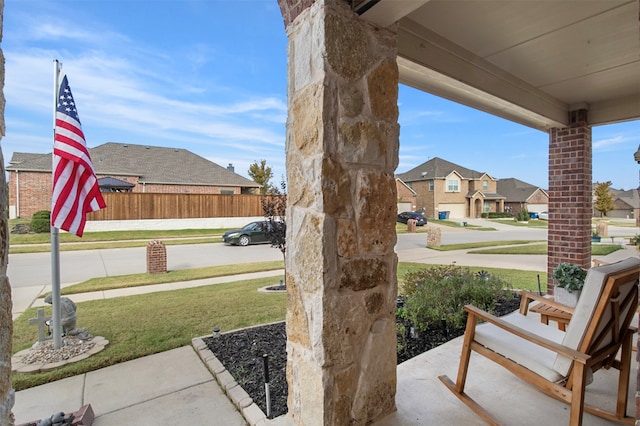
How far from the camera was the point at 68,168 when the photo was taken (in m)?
3.20

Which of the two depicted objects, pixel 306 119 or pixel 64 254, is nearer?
pixel 306 119

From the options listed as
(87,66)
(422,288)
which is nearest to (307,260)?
(422,288)

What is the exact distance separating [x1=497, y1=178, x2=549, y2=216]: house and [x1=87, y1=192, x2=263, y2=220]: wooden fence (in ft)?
115

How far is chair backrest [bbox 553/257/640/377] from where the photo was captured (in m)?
1.64

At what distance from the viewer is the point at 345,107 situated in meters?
1.66

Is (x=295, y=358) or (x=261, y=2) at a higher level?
(x=261, y=2)

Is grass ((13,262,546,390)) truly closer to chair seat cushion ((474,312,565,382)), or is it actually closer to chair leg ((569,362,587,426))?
chair seat cushion ((474,312,565,382))

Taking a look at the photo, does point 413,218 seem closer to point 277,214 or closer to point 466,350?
point 277,214

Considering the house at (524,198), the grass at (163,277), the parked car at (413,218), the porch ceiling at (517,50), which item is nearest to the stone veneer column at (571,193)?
the porch ceiling at (517,50)

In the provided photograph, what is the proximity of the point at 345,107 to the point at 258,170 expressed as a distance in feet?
78.9

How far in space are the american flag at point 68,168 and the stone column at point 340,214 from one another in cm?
273

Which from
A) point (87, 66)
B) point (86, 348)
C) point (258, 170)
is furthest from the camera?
point (258, 170)

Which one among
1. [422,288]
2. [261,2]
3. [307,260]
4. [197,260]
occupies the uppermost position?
[261,2]

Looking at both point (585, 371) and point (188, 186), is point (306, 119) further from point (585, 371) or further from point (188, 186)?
point (188, 186)
